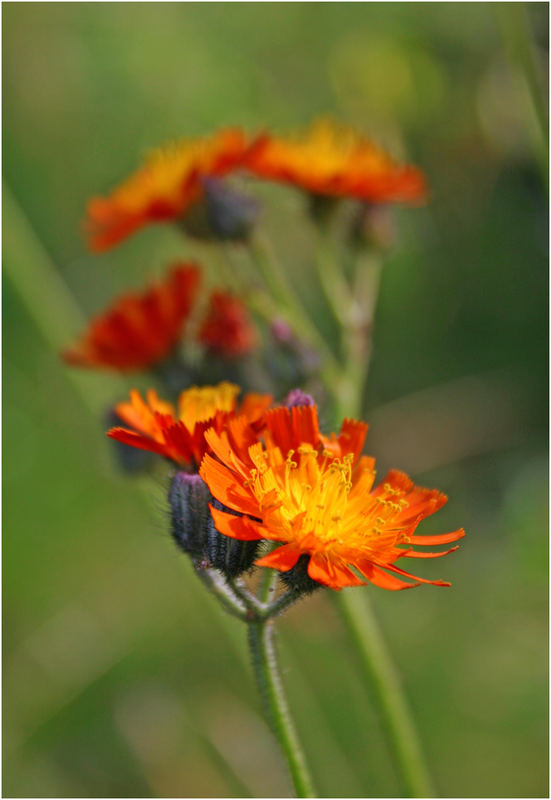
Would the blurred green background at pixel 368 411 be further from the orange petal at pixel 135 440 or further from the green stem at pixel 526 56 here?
the orange petal at pixel 135 440

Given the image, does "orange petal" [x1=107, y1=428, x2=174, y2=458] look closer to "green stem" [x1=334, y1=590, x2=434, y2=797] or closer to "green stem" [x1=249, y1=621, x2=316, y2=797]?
"green stem" [x1=249, y1=621, x2=316, y2=797]

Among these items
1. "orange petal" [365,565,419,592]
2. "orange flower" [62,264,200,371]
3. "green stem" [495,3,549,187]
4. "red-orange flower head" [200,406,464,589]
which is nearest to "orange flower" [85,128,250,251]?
"orange flower" [62,264,200,371]

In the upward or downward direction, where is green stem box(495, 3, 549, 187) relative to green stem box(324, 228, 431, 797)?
upward

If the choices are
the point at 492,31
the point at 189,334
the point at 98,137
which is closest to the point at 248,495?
the point at 189,334

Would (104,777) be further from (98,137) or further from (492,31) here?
(492,31)

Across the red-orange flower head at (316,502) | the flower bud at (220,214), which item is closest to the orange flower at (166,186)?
the flower bud at (220,214)

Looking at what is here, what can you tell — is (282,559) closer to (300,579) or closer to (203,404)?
(300,579)

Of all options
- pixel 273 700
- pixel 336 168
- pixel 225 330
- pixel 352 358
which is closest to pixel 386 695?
pixel 273 700
